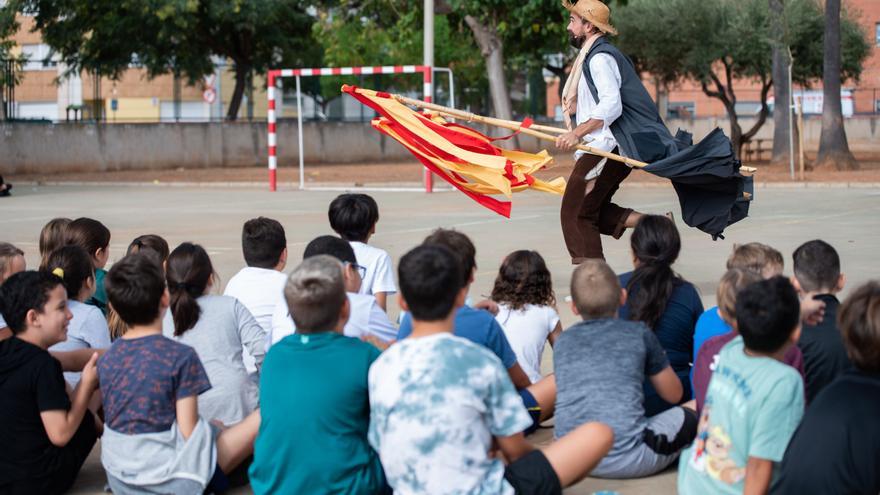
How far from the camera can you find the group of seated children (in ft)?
12.6

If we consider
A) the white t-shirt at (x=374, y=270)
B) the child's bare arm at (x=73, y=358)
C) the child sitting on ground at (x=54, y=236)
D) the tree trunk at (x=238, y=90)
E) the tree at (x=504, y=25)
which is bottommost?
the child's bare arm at (x=73, y=358)

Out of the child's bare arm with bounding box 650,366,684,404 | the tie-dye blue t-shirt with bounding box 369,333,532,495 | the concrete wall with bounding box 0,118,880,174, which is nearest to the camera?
the tie-dye blue t-shirt with bounding box 369,333,532,495

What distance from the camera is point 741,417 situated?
3.99m

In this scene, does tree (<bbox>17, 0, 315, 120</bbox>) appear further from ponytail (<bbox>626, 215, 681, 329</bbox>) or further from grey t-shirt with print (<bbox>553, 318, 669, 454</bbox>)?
grey t-shirt with print (<bbox>553, 318, 669, 454</bbox>)

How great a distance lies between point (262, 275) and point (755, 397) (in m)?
2.74

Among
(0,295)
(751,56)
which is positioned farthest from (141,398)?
(751,56)

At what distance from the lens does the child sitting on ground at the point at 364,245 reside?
6.47 m

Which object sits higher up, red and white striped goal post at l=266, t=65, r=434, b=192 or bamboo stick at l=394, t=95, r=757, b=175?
red and white striped goal post at l=266, t=65, r=434, b=192

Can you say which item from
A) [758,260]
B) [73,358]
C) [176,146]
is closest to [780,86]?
[176,146]

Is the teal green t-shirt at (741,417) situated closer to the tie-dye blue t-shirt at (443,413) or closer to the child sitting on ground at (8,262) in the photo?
the tie-dye blue t-shirt at (443,413)

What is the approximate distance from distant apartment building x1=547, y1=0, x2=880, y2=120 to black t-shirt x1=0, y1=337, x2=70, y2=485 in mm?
39521

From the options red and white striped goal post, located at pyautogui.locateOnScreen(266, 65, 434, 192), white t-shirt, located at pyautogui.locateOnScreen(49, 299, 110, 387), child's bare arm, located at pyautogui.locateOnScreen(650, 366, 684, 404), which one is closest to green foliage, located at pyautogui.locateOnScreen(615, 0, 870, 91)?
red and white striped goal post, located at pyautogui.locateOnScreen(266, 65, 434, 192)

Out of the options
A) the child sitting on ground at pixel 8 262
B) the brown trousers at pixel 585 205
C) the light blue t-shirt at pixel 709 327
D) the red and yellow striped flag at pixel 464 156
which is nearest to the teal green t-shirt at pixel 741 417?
the light blue t-shirt at pixel 709 327

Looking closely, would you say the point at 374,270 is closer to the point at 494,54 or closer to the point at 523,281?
the point at 523,281
